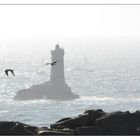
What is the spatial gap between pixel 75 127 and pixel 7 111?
2917 inches

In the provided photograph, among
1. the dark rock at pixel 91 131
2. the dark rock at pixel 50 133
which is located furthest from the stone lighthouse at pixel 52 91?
the dark rock at pixel 50 133

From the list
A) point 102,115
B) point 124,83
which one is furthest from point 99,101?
point 102,115

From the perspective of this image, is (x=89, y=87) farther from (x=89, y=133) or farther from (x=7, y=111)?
(x=89, y=133)

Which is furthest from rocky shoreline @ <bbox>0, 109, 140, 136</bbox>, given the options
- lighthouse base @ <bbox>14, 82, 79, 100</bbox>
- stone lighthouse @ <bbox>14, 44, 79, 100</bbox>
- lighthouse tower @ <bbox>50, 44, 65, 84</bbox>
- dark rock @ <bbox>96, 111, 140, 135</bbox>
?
lighthouse base @ <bbox>14, 82, 79, 100</bbox>

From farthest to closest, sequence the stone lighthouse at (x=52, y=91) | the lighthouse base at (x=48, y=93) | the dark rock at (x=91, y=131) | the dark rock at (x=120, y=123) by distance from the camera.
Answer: the lighthouse base at (x=48, y=93) → the stone lighthouse at (x=52, y=91) → the dark rock at (x=120, y=123) → the dark rock at (x=91, y=131)

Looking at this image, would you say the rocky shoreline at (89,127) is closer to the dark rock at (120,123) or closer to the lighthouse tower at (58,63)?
the dark rock at (120,123)

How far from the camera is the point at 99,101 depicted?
133750 mm

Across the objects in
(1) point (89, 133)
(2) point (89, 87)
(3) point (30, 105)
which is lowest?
(1) point (89, 133)

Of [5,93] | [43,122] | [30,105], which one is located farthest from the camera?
[5,93]

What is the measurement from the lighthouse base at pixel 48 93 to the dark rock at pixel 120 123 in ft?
290

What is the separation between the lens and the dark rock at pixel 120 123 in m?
43.5

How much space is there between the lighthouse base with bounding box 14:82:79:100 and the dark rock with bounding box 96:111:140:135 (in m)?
88.3

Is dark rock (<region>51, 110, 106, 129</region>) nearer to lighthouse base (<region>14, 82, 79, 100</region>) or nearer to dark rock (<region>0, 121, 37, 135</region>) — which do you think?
dark rock (<region>0, 121, 37, 135</region>)

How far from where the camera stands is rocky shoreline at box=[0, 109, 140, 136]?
4194 centimetres
